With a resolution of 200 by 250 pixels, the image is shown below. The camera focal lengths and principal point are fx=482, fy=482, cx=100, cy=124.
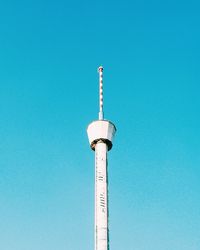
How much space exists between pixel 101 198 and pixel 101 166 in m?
4.88

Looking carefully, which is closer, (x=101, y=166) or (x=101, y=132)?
(x=101, y=166)

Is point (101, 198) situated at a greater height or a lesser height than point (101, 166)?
lesser

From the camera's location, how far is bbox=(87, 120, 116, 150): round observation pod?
67188 millimetres

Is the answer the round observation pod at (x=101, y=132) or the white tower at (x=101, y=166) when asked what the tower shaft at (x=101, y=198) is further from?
the round observation pod at (x=101, y=132)

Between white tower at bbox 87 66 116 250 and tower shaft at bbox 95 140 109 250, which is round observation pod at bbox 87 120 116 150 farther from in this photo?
tower shaft at bbox 95 140 109 250

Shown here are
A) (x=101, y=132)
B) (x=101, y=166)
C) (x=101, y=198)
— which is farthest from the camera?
(x=101, y=132)

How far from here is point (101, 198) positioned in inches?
2409

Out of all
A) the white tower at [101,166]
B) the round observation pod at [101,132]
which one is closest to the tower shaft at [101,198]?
the white tower at [101,166]

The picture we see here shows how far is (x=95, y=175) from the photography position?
2506 inches

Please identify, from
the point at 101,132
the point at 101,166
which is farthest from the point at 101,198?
the point at 101,132

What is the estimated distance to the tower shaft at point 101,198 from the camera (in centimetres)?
5797

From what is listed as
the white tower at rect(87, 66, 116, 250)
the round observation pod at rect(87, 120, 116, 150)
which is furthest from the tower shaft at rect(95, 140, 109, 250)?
the round observation pod at rect(87, 120, 116, 150)

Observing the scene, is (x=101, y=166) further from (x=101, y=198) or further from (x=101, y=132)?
(x=101, y=132)

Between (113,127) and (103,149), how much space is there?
13.1 feet
